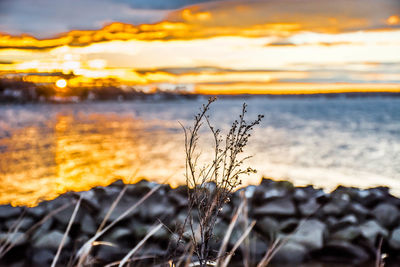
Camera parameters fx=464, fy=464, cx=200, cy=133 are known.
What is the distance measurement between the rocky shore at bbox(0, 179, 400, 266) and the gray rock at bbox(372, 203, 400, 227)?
13mm

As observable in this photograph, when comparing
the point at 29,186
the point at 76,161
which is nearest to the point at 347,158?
the point at 76,161

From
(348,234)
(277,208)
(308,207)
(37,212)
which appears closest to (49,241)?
(37,212)

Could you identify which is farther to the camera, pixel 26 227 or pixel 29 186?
pixel 29 186

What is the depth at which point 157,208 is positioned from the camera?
6.36 metres

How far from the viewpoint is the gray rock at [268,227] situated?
5.91 metres

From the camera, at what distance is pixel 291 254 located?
5.61 meters

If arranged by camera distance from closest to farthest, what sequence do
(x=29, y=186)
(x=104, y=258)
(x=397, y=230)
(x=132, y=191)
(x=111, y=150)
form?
(x=104, y=258) < (x=397, y=230) < (x=132, y=191) < (x=29, y=186) < (x=111, y=150)

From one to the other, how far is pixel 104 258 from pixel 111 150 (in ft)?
43.8

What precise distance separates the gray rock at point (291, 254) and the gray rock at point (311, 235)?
Answer: 0.26 feet

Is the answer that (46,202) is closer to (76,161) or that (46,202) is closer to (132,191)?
(132,191)

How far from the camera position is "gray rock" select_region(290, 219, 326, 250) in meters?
5.69

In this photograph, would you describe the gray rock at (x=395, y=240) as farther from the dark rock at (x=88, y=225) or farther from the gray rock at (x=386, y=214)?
the dark rock at (x=88, y=225)

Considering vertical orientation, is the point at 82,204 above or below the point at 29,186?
above

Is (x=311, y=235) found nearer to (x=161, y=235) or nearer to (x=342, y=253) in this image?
(x=342, y=253)
